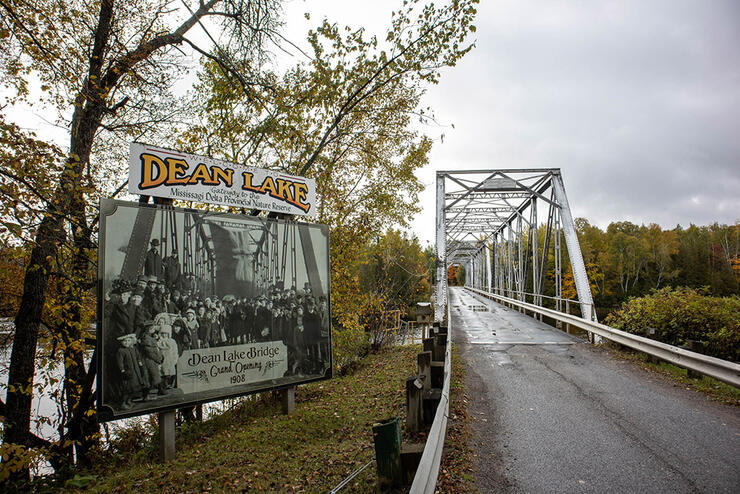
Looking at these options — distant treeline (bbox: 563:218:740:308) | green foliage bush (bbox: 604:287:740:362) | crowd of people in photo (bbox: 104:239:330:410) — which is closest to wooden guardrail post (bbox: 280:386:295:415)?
crowd of people in photo (bbox: 104:239:330:410)

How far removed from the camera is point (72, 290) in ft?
18.8

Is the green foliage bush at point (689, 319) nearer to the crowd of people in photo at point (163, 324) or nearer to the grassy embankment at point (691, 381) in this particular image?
the grassy embankment at point (691, 381)

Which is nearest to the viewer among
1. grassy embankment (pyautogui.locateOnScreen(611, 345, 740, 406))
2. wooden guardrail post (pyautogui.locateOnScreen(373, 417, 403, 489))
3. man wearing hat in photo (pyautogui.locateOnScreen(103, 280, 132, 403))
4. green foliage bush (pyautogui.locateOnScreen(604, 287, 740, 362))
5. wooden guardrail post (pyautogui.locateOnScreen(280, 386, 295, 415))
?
wooden guardrail post (pyautogui.locateOnScreen(373, 417, 403, 489))

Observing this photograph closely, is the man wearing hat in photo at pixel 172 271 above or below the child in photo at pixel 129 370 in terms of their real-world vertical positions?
above

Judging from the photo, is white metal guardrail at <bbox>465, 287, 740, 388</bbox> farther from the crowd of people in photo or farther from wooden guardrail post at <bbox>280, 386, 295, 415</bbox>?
wooden guardrail post at <bbox>280, 386, 295, 415</bbox>

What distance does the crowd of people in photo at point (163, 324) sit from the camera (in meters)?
4.46

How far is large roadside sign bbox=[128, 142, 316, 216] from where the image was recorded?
4953 mm

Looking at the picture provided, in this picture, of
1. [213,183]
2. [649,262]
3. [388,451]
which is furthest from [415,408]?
[649,262]

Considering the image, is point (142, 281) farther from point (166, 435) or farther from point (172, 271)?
point (166, 435)

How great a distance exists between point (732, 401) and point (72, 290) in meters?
9.19

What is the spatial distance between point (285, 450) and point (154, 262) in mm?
2955

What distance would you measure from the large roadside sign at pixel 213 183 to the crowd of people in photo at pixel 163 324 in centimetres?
80

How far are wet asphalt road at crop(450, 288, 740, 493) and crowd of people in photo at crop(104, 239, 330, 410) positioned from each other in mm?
3282

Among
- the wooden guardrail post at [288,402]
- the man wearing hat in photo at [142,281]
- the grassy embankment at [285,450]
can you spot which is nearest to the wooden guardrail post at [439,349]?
the grassy embankment at [285,450]
